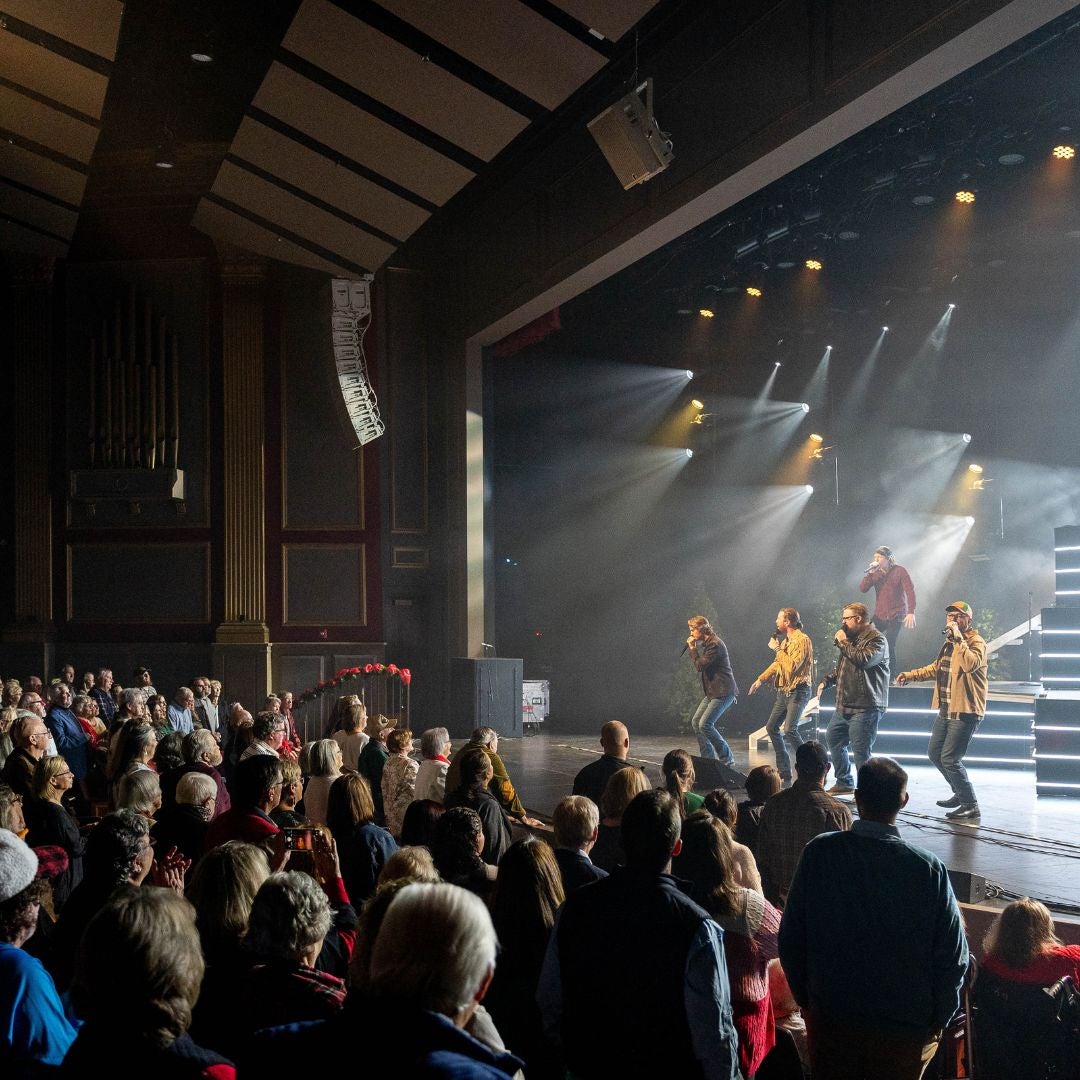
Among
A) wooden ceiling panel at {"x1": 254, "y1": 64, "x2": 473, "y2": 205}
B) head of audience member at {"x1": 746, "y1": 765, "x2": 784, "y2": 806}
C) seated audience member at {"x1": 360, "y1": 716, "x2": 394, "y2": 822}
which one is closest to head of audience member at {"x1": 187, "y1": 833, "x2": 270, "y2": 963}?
head of audience member at {"x1": 746, "y1": 765, "x2": 784, "y2": 806}

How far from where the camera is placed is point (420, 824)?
4266 millimetres

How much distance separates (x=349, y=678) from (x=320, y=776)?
799 cm

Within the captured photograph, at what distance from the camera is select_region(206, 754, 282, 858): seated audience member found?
3.74 m

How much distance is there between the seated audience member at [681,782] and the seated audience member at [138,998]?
115 inches

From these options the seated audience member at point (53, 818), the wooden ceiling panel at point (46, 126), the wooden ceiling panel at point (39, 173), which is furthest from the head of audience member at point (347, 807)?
the wooden ceiling panel at point (39, 173)

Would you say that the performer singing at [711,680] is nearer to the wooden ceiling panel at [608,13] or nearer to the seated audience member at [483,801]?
the wooden ceiling panel at [608,13]


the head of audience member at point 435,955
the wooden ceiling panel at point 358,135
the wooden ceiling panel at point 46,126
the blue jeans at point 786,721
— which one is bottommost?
the blue jeans at point 786,721

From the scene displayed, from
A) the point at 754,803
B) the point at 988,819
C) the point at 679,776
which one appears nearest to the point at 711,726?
the point at 988,819

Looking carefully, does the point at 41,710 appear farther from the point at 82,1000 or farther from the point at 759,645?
the point at 759,645

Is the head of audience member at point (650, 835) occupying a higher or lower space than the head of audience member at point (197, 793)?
higher

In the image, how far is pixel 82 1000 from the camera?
1873 mm

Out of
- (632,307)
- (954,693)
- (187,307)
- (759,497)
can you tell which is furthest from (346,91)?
(759,497)

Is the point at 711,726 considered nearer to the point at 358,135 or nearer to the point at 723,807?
the point at 723,807

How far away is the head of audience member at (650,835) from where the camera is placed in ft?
8.36
